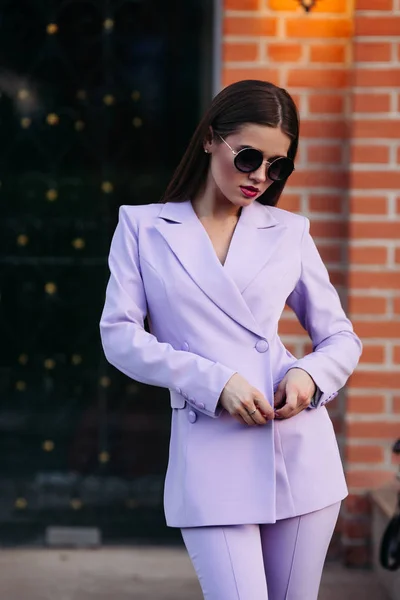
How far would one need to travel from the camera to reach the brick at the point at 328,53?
4.34 m

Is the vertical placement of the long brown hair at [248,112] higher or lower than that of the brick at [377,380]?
higher

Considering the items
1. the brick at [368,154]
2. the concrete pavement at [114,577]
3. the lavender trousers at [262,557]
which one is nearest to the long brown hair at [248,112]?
the lavender trousers at [262,557]

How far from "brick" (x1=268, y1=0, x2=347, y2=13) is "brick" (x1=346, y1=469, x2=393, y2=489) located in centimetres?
186

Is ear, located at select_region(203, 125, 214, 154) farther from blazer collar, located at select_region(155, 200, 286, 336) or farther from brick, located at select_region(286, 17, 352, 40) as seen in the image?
brick, located at select_region(286, 17, 352, 40)

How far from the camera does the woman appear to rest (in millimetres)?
2438

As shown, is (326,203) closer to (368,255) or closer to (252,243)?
(368,255)

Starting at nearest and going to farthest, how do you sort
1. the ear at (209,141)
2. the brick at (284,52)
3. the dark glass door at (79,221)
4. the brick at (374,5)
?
the ear at (209,141) → the brick at (374,5) → the brick at (284,52) → the dark glass door at (79,221)

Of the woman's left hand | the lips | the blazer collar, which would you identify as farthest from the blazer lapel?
the woman's left hand

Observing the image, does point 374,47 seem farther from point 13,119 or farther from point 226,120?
point 226,120

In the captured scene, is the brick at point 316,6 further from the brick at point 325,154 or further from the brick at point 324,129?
the brick at point 325,154

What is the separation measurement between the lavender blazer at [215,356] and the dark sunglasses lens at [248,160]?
0.21 meters

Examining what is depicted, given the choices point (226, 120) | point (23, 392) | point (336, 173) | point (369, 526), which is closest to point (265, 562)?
point (226, 120)

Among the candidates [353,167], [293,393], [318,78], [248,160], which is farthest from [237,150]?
[318,78]

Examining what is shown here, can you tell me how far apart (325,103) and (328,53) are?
0.65 feet
